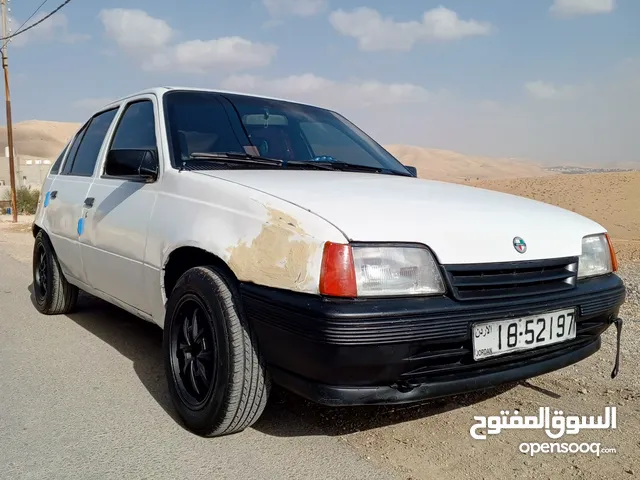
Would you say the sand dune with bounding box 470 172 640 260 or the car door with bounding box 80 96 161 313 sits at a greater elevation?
the car door with bounding box 80 96 161 313

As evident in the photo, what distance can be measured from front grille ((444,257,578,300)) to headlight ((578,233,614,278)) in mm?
163

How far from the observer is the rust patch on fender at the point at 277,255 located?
89.7 inches

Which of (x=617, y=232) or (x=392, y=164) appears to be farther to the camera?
(x=617, y=232)

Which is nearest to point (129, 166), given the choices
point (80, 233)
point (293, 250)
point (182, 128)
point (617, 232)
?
point (182, 128)

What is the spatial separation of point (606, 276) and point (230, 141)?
214cm

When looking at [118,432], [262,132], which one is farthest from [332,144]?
[118,432]

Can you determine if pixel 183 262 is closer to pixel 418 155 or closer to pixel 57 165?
pixel 57 165

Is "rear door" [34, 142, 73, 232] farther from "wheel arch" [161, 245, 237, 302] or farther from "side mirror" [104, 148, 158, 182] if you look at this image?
"wheel arch" [161, 245, 237, 302]

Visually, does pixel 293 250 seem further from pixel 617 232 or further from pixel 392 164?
pixel 617 232

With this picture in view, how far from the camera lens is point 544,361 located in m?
2.61

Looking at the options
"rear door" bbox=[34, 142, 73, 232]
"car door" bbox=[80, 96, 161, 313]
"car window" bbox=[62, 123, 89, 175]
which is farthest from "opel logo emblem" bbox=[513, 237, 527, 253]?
"rear door" bbox=[34, 142, 73, 232]

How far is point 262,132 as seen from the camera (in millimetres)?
3641

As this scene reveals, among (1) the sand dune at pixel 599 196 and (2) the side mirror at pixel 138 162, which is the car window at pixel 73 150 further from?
(1) the sand dune at pixel 599 196

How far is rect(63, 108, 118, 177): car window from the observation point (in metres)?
4.37
